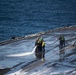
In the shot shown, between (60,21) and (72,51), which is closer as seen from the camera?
(72,51)

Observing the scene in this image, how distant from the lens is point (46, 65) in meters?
30.0

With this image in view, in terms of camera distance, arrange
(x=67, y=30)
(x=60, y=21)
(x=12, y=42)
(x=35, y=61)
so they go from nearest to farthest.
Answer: (x=35, y=61) → (x=12, y=42) → (x=67, y=30) → (x=60, y=21)

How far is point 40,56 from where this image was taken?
33.3m

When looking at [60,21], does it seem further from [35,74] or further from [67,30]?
[35,74]

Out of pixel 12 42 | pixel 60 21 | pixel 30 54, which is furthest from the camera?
pixel 60 21

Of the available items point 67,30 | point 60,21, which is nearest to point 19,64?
point 67,30

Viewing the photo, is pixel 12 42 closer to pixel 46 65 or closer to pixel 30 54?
pixel 30 54

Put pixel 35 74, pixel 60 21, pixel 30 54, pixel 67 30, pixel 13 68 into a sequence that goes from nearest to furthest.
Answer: pixel 35 74 → pixel 13 68 → pixel 30 54 → pixel 67 30 → pixel 60 21

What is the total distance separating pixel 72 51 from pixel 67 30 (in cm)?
1872

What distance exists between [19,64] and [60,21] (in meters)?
87.1

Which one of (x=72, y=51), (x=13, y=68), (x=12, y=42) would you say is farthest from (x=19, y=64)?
(x=12, y=42)

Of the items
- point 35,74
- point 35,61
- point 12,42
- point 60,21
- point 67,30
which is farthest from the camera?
point 60,21

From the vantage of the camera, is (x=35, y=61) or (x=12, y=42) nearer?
(x=35, y=61)

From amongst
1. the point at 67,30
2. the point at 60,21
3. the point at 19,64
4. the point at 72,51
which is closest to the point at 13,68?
the point at 19,64
